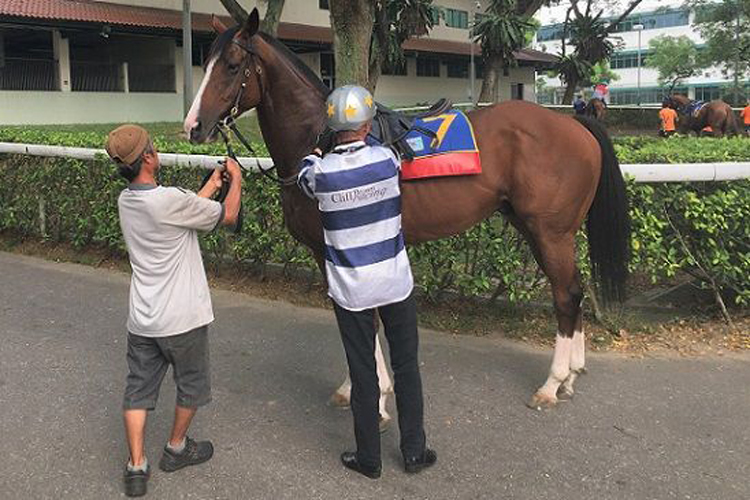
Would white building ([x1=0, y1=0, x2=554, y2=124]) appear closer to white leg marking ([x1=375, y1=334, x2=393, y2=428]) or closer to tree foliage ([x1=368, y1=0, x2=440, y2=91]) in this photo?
tree foliage ([x1=368, y1=0, x2=440, y2=91])

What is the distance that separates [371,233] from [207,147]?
13.7 feet

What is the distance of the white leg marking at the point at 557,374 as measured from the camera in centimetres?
395

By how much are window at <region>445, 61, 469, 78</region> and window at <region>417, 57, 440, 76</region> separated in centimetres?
119

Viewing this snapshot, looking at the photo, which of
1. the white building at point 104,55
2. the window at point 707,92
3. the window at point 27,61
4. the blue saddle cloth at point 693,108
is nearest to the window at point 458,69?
the white building at point 104,55

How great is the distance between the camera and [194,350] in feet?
10.4

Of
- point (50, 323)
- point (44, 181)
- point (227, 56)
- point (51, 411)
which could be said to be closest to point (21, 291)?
point (50, 323)

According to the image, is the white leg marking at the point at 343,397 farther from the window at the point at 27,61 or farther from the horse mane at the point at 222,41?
the window at the point at 27,61

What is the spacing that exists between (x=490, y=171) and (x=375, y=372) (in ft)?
4.63

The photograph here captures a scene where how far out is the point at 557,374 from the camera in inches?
157

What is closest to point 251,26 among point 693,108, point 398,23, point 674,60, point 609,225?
point 609,225

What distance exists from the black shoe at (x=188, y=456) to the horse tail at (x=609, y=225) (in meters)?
2.62

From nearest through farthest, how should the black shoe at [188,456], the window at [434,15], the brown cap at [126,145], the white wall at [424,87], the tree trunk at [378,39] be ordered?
1. the brown cap at [126,145]
2. the black shoe at [188,456]
3. the tree trunk at [378,39]
4. the window at [434,15]
5. the white wall at [424,87]

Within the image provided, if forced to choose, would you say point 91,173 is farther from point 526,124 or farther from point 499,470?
point 499,470

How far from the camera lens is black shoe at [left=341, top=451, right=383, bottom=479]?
3.19 meters
